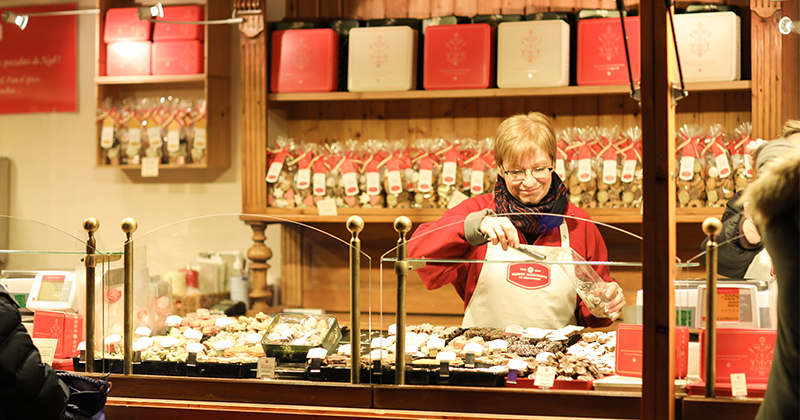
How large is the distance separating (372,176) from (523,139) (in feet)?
4.23

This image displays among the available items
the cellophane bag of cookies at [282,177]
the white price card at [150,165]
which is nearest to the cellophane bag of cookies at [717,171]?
the cellophane bag of cookies at [282,177]

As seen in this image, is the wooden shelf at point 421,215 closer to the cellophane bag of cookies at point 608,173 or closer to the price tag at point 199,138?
the cellophane bag of cookies at point 608,173

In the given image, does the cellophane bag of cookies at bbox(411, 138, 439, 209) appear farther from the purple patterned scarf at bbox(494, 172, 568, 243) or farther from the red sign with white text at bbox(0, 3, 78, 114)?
the red sign with white text at bbox(0, 3, 78, 114)

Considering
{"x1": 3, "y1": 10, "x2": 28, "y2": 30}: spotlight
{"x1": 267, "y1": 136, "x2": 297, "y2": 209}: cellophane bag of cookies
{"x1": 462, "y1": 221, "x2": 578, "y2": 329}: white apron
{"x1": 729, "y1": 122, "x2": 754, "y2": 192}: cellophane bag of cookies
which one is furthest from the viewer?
{"x1": 3, "y1": 10, "x2": 28, "y2": 30}: spotlight

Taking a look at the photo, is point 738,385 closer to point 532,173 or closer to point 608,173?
point 532,173

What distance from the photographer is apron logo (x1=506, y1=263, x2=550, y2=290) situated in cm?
163

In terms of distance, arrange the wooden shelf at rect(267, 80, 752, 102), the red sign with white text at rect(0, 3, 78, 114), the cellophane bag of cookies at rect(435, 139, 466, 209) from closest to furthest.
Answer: the wooden shelf at rect(267, 80, 752, 102) < the cellophane bag of cookies at rect(435, 139, 466, 209) < the red sign with white text at rect(0, 3, 78, 114)

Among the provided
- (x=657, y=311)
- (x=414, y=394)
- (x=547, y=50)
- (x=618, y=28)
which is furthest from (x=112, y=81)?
(x=657, y=311)

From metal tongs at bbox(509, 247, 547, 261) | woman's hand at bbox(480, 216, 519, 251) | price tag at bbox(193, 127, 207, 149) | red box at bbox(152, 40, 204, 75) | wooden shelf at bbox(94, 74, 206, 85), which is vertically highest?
red box at bbox(152, 40, 204, 75)

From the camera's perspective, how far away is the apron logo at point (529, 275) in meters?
1.63

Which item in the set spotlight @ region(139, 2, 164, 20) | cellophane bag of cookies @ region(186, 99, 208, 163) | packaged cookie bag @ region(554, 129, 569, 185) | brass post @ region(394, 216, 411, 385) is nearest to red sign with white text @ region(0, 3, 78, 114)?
cellophane bag of cookies @ region(186, 99, 208, 163)

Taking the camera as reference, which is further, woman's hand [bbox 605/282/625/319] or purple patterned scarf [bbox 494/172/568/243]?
purple patterned scarf [bbox 494/172/568/243]

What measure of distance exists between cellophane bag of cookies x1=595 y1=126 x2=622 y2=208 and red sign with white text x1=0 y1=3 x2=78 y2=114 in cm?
310

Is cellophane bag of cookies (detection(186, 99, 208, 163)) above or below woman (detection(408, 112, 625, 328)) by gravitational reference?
above
